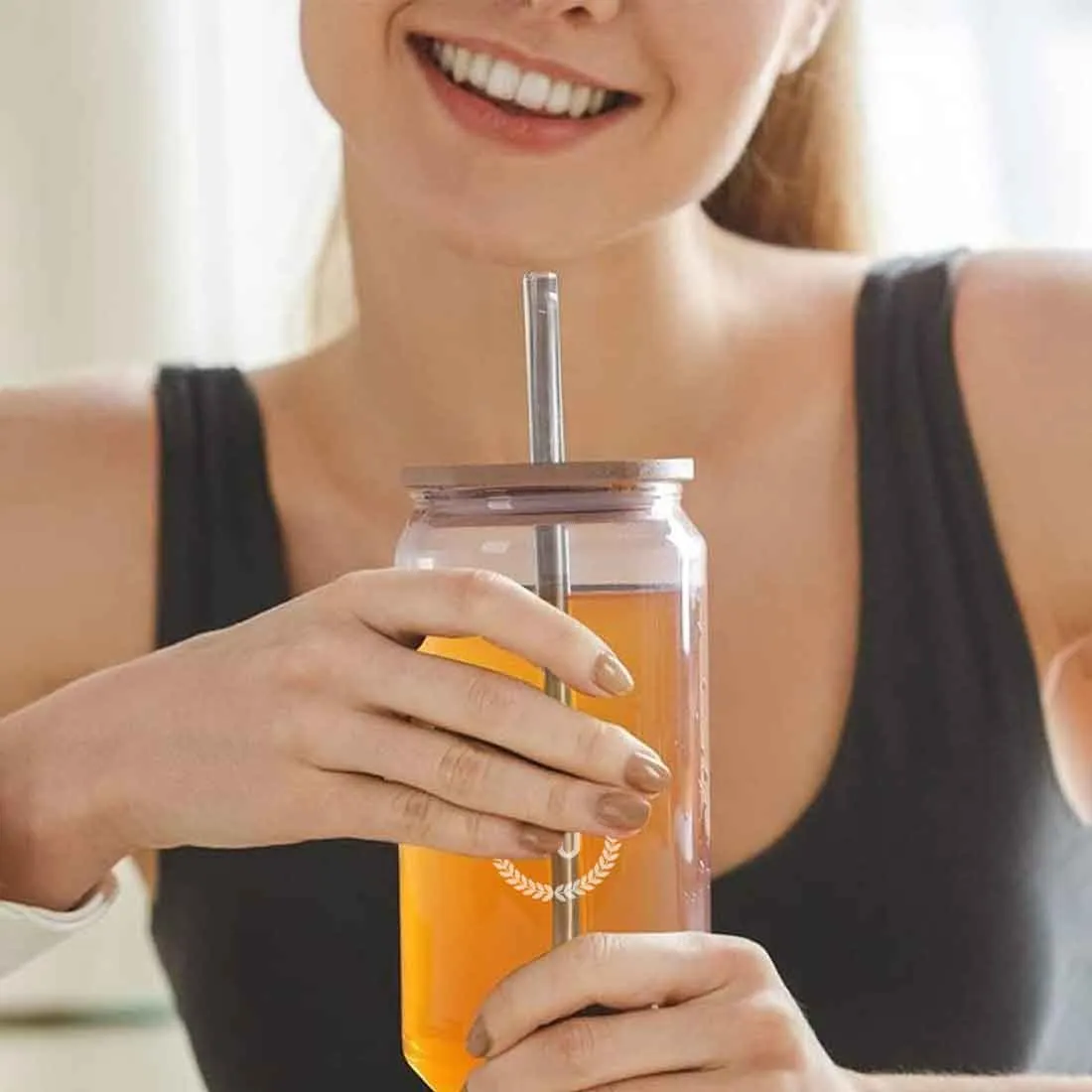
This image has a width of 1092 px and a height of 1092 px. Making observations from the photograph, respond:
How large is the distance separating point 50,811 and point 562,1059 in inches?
10.4

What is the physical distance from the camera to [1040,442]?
2.94 ft

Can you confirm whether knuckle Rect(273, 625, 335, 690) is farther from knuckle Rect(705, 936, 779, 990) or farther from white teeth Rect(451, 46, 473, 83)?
white teeth Rect(451, 46, 473, 83)

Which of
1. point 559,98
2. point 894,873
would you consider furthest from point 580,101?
point 894,873

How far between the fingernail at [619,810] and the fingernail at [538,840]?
0.06ft

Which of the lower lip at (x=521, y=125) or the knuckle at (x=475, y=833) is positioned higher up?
the lower lip at (x=521, y=125)

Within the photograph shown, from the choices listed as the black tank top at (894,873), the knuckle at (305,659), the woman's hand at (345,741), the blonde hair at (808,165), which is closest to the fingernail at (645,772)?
the woman's hand at (345,741)

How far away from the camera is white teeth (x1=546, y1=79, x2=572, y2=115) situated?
791mm

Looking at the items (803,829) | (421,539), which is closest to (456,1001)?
(421,539)

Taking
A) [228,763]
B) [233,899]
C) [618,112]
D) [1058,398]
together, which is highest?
[618,112]

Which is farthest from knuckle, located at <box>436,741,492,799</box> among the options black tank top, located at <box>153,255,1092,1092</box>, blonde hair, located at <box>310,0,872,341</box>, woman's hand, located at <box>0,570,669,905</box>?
blonde hair, located at <box>310,0,872,341</box>

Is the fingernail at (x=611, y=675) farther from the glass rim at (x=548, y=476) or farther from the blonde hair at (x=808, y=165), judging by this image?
the blonde hair at (x=808, y=165)

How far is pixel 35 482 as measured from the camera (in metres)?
1.01

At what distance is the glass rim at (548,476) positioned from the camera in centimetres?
54

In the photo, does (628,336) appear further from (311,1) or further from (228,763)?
(228,763)
